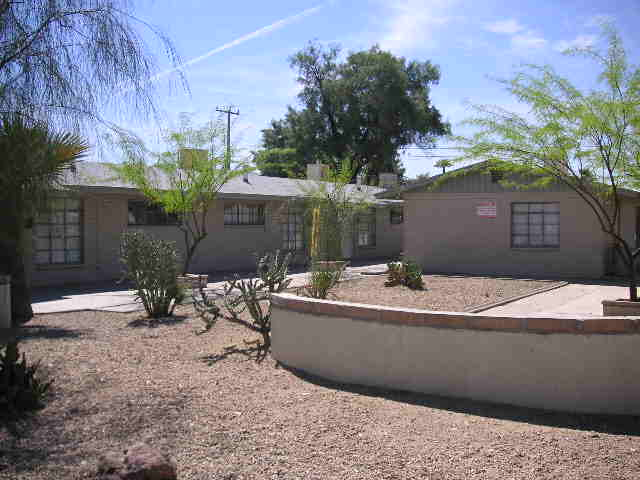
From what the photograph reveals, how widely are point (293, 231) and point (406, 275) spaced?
8.51 metres

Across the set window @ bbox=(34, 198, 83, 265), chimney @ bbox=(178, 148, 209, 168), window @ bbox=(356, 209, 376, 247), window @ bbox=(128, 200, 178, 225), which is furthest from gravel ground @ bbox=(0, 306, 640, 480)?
window @ bbox=(356, 209, 376, 247)

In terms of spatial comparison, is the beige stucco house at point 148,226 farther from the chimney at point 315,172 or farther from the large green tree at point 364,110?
the large green tree at point 364,110

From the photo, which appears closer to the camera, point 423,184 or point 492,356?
point 492,356

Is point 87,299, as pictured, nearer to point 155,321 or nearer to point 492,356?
point 155,321

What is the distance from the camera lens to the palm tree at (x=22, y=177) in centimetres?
540

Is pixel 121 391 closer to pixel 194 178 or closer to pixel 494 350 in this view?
pixel 494 350

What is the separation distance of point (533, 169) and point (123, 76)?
25.5ft

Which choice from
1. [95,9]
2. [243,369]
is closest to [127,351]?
[243,369]

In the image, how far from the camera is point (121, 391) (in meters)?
5.70

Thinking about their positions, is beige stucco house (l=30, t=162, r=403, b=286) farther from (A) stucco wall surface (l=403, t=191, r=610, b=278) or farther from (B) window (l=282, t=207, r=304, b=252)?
(A) stucco wall surface (l=403, t=191, r=610, b=278)

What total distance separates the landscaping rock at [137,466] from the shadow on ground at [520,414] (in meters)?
2.50

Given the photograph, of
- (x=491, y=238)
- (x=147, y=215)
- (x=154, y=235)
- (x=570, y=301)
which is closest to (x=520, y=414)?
(x=570, y=301)

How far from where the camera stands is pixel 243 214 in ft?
66.8

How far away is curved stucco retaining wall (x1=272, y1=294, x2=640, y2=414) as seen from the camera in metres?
5.17
